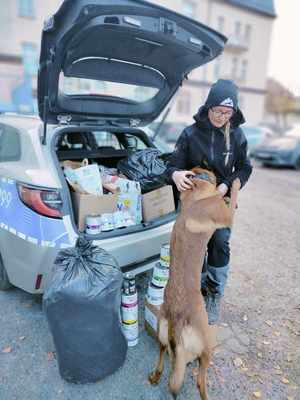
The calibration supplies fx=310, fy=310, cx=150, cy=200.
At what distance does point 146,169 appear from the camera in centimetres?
285

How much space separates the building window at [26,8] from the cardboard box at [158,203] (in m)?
17.9

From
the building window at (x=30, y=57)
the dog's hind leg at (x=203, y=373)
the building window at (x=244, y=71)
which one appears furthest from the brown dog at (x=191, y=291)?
the building window at (x=244, y=71)

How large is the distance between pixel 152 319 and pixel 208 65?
23005 millimetres

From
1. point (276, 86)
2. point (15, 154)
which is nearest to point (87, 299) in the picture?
point (15, 154)

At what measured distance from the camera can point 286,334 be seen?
2.34 m

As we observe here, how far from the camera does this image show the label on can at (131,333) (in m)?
2.08

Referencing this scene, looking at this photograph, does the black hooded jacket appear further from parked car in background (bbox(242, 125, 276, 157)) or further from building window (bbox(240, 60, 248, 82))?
building window (bbox(240, 60, 248, 82))

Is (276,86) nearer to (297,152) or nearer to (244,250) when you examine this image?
(297,152)

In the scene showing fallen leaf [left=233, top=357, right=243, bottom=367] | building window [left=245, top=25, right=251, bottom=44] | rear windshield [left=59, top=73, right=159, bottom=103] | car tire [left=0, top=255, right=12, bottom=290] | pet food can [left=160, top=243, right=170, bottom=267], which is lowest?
fallen leaf [left=233, top=357, right=243, bottom=367]

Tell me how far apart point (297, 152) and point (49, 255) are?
372 inches

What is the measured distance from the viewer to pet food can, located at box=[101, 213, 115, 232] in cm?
228

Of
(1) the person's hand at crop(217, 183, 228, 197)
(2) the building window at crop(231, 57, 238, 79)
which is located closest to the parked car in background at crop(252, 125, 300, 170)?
(1) the person's hand at crop(217, 183, 228, 197)

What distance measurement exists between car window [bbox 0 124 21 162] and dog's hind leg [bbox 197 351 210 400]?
6.08 ft

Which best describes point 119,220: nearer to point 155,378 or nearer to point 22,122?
point 155,378
